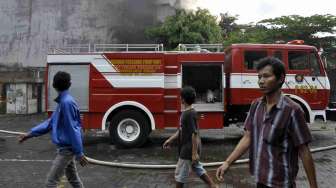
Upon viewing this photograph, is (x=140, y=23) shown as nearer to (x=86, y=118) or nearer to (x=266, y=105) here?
(x=86, y=118)

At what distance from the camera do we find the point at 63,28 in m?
34.8

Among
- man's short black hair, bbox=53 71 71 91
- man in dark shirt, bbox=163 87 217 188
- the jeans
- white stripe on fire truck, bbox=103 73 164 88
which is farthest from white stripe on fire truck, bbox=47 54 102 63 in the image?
the jeans

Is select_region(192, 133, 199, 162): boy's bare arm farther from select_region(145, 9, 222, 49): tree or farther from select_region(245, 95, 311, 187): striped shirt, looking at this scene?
select_region(145, 9, 222, 49): tree

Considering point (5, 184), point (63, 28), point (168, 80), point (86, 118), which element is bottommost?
point (5, 184)

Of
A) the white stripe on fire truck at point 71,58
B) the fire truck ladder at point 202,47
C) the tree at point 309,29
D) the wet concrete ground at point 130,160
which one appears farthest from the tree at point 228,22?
the white stripe on fire truck at point 71,58

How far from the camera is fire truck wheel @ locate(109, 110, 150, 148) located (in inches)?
491

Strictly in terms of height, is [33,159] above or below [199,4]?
below

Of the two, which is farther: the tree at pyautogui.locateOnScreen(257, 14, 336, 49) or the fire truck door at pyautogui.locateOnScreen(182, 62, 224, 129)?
the tree at pyautogui.locateOnScreen(257, 14, 336, 49)

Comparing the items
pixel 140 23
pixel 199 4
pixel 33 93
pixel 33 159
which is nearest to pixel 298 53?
pixel 33 159

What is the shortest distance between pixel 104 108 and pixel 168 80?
181 cm

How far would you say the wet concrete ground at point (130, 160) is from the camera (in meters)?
8.34

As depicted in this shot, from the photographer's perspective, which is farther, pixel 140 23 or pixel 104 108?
pixel 140 23

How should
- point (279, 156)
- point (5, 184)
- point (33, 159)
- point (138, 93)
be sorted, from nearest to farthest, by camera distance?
point (279, 156)
point (5, 184)
point (33, 159)
point (138, 93)

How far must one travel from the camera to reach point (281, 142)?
347 cm
